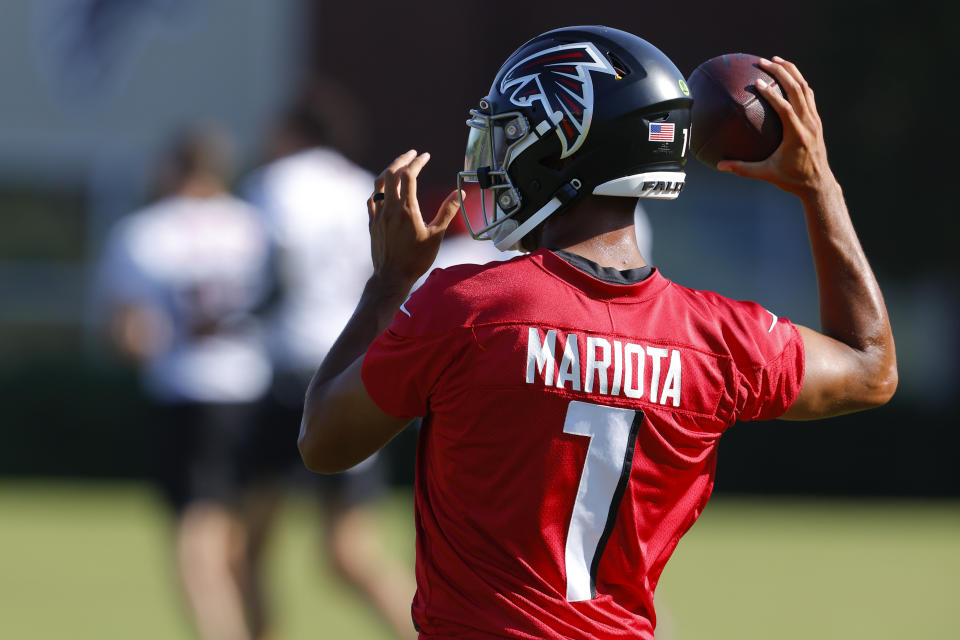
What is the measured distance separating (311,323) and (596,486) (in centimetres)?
394

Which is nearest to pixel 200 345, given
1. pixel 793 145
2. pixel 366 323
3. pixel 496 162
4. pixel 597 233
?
pixel 366 323

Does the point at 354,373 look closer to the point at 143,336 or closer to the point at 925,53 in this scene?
the point at 143,336

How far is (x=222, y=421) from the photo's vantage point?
6.74 meters

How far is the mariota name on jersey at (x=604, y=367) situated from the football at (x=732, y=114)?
565mm

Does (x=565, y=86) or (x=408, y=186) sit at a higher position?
(x=565, y=86)

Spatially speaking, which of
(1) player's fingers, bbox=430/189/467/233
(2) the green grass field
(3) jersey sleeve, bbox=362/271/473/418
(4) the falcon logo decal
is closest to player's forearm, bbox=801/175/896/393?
(4) the falcon logo decal

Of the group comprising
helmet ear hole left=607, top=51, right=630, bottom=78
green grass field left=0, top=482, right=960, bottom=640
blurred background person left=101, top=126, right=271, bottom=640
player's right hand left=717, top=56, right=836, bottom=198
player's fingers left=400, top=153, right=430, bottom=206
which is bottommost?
green grass field left=0, top=482, right=960, bottom=640

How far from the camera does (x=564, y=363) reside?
268 cm

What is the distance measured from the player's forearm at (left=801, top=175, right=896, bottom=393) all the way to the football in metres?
0.17

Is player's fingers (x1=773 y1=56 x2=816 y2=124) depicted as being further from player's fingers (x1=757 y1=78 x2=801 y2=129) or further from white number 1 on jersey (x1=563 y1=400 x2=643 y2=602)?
white number 1 on jersey (x1=563 y1=400 x2=643 y2=602)

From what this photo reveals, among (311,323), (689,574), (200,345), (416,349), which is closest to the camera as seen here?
(416,349)

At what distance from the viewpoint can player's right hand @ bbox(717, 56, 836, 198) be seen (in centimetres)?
296

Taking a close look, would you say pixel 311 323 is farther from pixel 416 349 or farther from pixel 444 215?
pixel 416 349

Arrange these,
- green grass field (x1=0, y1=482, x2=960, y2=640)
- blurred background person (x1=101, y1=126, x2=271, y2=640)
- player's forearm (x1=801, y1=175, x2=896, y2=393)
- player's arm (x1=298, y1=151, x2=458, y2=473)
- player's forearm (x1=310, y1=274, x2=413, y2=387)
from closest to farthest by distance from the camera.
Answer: player's arm (x1=298, y1=151, x2=458, y2=473) → player's forearm (x1=310, y1=274, x2=413, y2=387) → player's forearm (x1=801, y1=175, x2=896, y2=393) → blurred background person (x1=101, y1=126, x2=271, y2=640) → green grass field (x1=0, y1=482, x2=960, y2=640)
